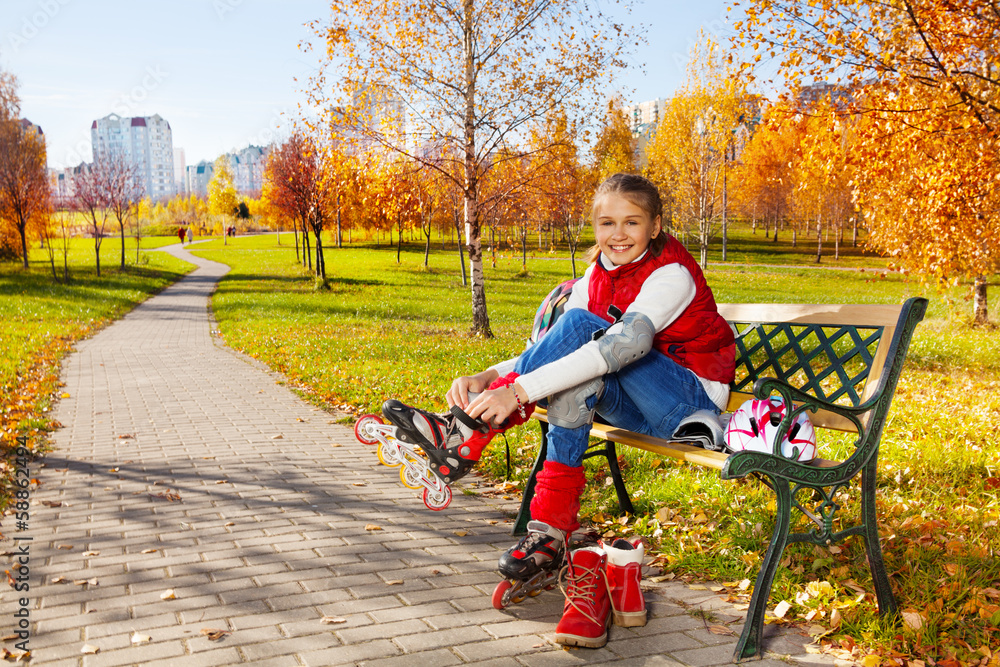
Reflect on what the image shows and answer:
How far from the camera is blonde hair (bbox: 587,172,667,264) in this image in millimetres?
3119

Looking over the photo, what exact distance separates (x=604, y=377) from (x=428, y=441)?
29.8 inches

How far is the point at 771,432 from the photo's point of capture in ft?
8.80

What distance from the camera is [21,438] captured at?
570 centimetres

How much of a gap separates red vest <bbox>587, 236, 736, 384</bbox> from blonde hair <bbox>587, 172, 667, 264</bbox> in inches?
1.9

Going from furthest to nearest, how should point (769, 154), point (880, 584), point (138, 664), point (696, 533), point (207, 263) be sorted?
point (769, 154), point (207, 263), point (696, 533), point (880, 584), point (138, 664)

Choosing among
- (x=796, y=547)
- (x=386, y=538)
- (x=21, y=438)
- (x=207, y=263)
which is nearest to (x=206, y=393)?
(x=21, y=438)

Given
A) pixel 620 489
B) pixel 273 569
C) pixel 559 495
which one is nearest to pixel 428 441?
pixel 559 495

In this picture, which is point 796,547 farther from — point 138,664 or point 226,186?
point 226,186

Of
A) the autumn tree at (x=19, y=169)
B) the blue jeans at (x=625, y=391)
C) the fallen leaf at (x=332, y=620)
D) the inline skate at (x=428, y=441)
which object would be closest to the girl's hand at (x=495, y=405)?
the inline skate at (x=428, y=441)

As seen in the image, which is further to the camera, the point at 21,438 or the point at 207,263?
the point at 207,263

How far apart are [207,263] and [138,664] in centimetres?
4284

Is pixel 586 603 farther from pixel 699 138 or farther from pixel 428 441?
pixel 699 138

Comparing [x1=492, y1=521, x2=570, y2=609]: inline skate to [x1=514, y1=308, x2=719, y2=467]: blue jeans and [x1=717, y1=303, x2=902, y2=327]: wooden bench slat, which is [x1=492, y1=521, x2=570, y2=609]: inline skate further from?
[x1=717, y1=303, x2=902, y2=327]: wooden bench slat

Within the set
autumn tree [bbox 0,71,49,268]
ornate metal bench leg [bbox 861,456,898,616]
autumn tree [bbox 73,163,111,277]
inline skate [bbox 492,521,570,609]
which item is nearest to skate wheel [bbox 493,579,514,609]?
inline skate [bbox 492,521,570,609]
